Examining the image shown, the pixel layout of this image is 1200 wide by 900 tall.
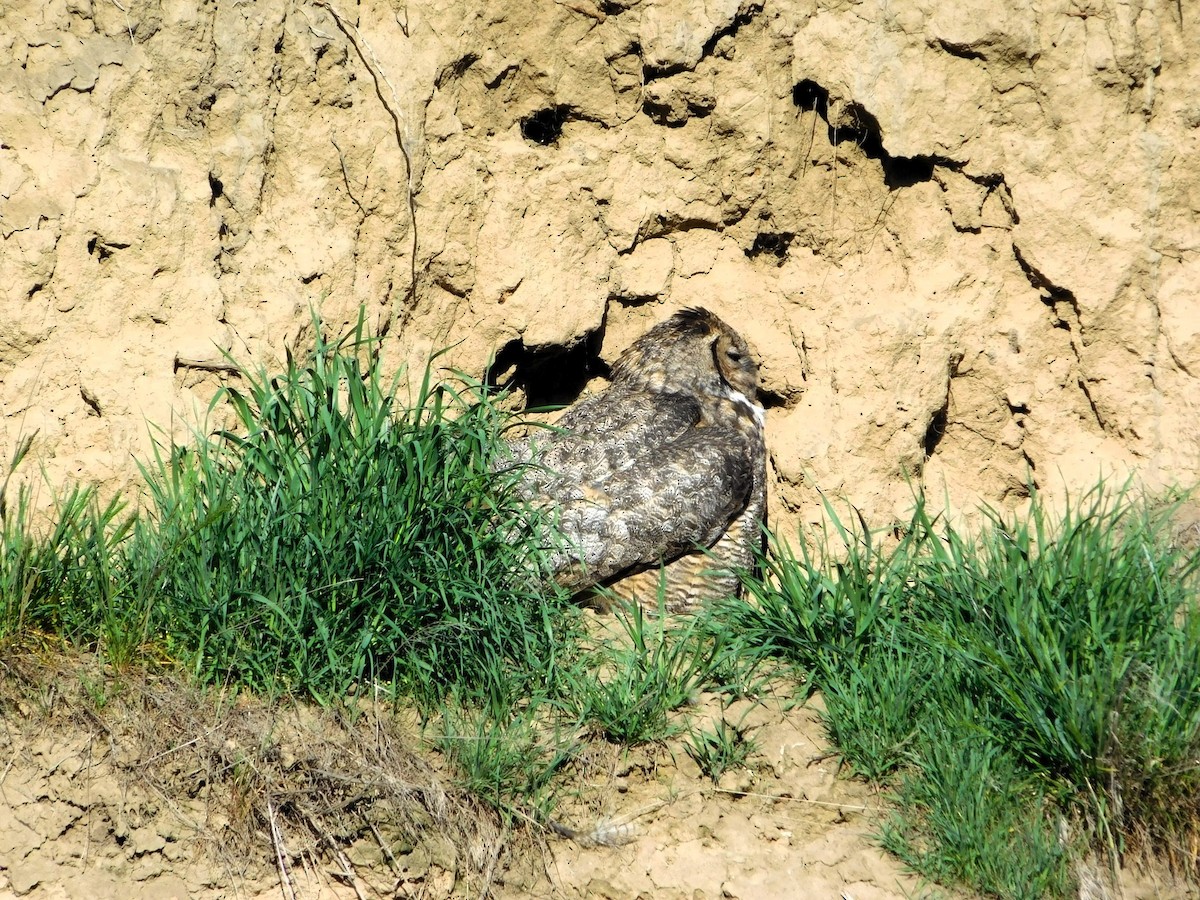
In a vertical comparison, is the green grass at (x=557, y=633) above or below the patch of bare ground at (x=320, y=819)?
above

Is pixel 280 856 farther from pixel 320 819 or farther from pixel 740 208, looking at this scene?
pixel 740 208

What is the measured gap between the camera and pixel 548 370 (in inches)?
229

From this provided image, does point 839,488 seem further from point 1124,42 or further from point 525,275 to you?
point 1124,42

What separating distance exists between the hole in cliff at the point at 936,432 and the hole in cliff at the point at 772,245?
39.5 inches

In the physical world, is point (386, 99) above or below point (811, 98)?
below

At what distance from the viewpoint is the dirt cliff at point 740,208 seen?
15.5 ft

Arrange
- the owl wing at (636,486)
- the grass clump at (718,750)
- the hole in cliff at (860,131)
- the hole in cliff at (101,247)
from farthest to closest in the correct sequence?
1. the hole in cliff at (860,131)
2. the owl wing at (636,486)
3. the hole in cliff at (101,247)
4. the grass clump at (718,750)

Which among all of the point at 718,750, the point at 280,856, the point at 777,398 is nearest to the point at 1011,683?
the point at 718,750

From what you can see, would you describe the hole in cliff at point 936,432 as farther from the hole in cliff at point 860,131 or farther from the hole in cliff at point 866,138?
the hole in cliff at point 860,131

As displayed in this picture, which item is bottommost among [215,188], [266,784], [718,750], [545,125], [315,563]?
[266,784]

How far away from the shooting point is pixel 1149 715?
3830 millimetres

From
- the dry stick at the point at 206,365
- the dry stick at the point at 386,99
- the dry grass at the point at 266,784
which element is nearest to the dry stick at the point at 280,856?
the dry grass at the point at 266,784

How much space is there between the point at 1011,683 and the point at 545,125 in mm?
3038

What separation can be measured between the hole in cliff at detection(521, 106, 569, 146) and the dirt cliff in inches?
0.6
